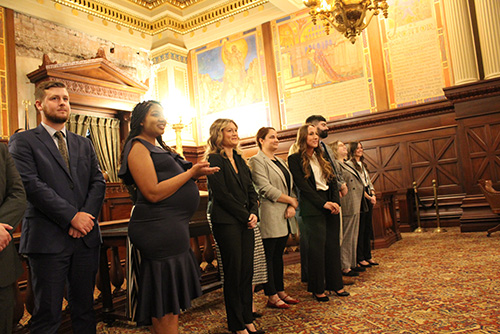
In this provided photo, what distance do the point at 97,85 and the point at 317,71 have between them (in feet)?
16.2

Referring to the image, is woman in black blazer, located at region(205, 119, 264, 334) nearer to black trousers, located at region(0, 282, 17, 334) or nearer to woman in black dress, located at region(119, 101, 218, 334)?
woman in black dress, located at region(119, 101, 218, 334)

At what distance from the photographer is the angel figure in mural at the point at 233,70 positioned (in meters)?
10.1

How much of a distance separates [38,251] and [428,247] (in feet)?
16.0

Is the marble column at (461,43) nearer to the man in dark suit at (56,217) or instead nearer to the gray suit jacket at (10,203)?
the man in dark suit at (56,217)

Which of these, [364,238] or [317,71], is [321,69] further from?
[364,238]

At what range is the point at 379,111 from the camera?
8.30m

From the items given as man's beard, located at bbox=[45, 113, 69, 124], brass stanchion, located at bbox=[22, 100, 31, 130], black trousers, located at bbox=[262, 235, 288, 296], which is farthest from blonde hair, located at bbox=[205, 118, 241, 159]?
brass stanchion, located at bbox=[22, 100, 31, 130]

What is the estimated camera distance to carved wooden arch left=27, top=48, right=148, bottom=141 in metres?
7.77

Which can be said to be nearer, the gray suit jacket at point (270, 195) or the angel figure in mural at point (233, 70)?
the gray suit jacket at point (270, 195)

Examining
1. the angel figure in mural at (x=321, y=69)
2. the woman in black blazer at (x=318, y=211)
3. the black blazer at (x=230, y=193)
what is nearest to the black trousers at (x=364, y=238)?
the woman in black blazer at (x=318, y=211)

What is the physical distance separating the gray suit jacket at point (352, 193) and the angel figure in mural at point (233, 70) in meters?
6.22

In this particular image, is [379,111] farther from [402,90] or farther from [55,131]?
[55,131]

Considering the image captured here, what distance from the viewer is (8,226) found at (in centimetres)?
177

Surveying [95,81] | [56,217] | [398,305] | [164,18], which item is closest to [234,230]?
[56,217]
